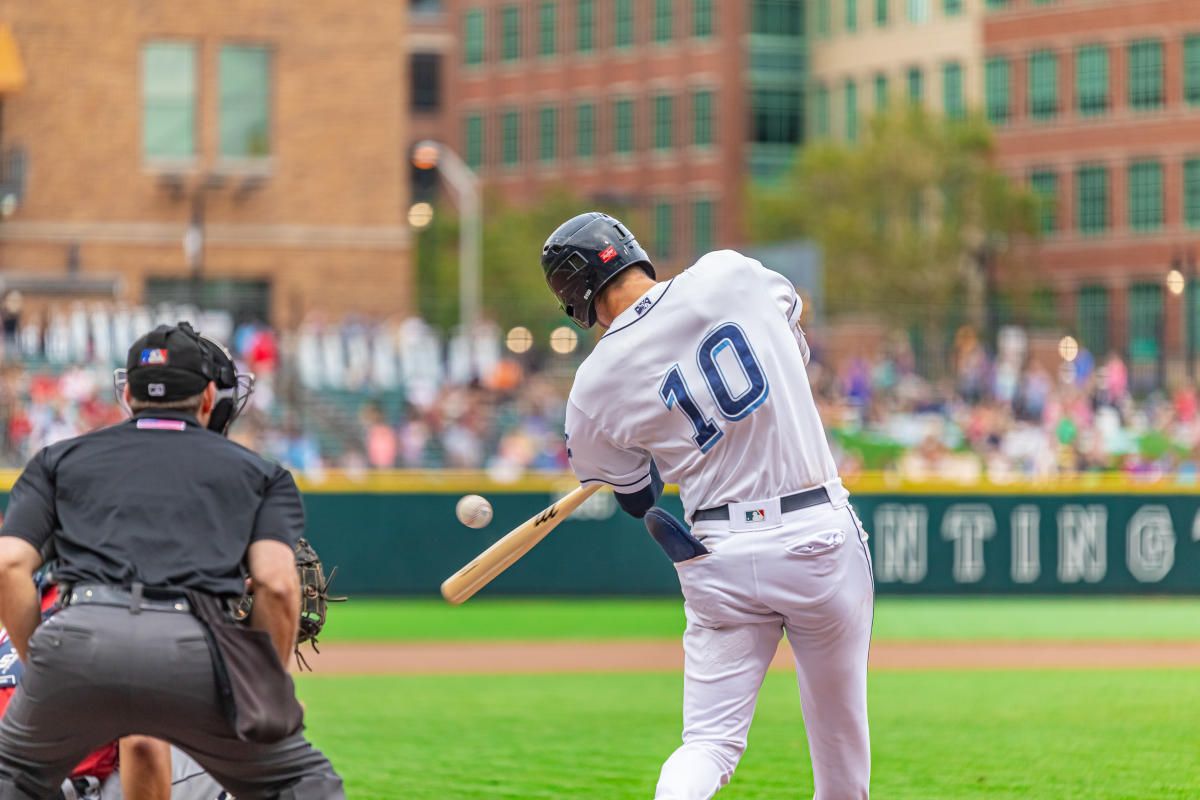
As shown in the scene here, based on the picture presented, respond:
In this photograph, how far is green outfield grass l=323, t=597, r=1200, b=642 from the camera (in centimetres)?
1833

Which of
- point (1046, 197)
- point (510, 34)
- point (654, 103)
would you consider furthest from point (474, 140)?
point (1046, 197)

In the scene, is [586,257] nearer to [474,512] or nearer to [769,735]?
[474,512]

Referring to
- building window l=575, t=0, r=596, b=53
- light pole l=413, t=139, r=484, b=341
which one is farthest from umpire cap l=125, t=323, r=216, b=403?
building window l=575, t=0, r=596, b=53

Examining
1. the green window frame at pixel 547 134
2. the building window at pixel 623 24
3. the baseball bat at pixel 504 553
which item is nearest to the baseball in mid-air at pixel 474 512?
the baseball bat at pixel 504 553

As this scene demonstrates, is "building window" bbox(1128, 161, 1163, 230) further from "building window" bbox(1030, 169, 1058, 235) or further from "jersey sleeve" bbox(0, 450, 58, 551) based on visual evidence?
"jersey sleeve" bbox(0, 450, 58, 551)

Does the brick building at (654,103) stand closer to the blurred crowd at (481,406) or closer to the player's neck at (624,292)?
the blurred crowd at (481,406)

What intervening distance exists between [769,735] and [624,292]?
5417 mm

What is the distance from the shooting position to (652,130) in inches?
2896

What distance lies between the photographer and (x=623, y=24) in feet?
242

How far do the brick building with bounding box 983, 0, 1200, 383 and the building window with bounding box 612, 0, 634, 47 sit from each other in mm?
14723

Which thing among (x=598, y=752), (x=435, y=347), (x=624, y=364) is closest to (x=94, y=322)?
(x=435, y=347)

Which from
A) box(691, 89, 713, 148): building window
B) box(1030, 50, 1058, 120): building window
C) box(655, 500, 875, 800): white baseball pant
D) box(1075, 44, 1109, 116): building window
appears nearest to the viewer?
box(655, 500, 875, 800): white baseball pant

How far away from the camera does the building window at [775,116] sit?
237 ft

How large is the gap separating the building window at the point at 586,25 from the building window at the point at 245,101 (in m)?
37.3
